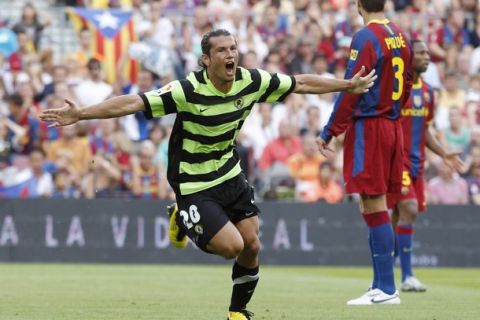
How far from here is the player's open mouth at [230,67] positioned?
31.7 ft

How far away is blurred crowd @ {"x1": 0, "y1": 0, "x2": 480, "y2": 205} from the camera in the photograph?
20.5 m

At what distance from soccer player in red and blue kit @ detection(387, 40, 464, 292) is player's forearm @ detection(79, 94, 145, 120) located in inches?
206

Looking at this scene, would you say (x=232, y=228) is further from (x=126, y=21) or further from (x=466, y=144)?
(x=126, y=21)

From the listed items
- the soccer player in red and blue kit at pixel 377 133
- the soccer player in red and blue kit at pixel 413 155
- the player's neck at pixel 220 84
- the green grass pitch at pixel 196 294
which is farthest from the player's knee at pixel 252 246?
the soccer player in red and blue kit at pixel 413 155

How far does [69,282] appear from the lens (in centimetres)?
1514

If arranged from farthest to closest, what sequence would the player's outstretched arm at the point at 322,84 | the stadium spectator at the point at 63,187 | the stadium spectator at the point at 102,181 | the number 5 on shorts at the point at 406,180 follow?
the stadium spectator at the point at 102,181 → the stadium spectator at the point at 63,187 → the number 5 on shorts at the point at 406,180 → the player's outstretched arm at the point at 322,84

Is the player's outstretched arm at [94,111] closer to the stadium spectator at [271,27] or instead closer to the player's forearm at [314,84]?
the player's forearm at [314,84]

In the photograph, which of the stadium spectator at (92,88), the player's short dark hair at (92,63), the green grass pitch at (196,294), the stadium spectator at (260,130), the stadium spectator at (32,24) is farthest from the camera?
the stadium spectator at (32,24)

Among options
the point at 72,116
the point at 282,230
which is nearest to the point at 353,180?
the point at 72,116

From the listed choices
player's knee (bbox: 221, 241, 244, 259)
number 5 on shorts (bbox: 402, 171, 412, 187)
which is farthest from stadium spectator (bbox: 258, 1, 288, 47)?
player's knee (bbox: 221, 241, 244, 259)

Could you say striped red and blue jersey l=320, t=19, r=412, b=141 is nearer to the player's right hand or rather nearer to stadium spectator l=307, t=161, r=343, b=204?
the player's right hand

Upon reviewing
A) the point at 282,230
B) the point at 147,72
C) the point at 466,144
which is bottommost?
the point at 282,230

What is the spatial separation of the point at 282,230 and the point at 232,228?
10.8m

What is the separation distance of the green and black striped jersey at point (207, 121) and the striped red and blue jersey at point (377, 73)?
174cm
